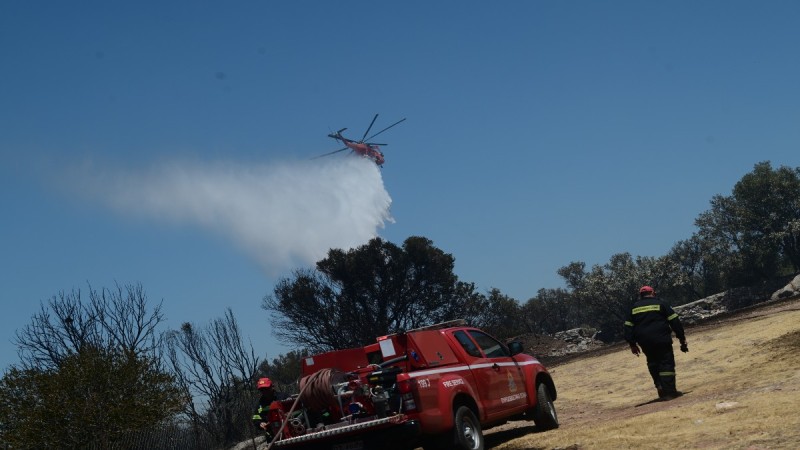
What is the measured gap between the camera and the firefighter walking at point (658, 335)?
42.2ft

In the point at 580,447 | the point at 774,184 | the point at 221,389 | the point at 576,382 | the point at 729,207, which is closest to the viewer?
the point at 580,447

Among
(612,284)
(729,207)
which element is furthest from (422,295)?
(729,207)

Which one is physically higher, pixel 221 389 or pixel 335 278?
pixel 335 278

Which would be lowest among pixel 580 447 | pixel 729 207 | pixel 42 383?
pixel 580 447

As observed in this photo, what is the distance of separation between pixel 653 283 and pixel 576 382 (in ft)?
175

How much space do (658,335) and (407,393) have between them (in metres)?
5.28

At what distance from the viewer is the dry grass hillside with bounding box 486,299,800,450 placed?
336 inches

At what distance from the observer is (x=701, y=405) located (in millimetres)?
10727

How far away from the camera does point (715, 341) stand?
19234 millimetres

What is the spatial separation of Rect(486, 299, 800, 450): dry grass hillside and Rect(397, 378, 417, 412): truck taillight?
208 centimetres

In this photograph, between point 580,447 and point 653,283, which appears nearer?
point 580,447

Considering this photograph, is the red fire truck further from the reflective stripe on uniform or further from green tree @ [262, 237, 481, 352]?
green tree @ [262, 237, 481, 352]

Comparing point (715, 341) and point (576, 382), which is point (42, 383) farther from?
point (715, 341)

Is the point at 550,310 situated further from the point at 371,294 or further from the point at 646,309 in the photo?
the point at 646,309
